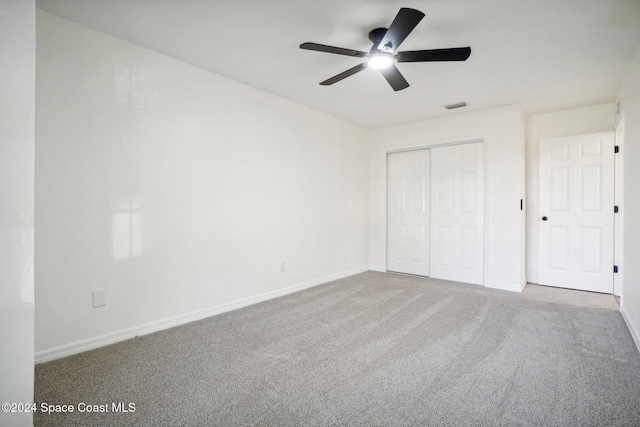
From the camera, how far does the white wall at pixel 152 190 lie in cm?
213

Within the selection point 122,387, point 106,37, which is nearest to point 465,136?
point 106,37

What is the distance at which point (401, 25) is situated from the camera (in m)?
1.85

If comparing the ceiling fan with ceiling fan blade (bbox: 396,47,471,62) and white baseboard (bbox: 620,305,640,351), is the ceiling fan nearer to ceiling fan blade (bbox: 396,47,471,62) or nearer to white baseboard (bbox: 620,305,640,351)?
ceiling fan blade (bbox: 396,47,471,62)

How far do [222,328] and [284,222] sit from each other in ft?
4.79

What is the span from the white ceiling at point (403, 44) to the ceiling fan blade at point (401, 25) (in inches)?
8.0

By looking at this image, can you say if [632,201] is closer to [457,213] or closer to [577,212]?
[577,212]

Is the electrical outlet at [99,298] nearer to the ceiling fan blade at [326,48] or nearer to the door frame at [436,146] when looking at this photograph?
the ceiling fan blade at [326,48]

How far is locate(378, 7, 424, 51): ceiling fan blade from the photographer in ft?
5.57

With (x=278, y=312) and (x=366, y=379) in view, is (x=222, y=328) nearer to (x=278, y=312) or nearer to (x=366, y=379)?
(x=278, y=312)

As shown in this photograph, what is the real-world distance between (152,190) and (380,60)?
6.90ft

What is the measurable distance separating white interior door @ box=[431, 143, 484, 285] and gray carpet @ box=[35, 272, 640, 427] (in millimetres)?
1260

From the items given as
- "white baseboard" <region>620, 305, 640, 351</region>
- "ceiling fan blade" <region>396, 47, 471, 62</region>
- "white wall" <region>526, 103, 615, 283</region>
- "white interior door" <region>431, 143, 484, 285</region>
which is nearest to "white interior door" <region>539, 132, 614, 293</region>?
"white wall" <region>526, 103, 615, 283</region>

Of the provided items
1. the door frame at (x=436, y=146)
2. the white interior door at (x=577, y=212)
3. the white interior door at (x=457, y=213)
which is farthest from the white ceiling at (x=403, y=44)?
the white interior door at (x=457, y=213)

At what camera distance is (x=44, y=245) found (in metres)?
2.07
